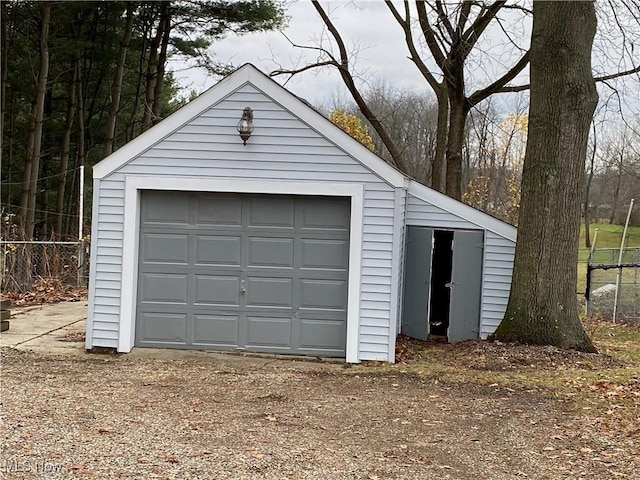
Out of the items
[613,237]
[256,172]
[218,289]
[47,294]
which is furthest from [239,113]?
[613,237]

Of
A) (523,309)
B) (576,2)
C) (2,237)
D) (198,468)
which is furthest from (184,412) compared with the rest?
(2,237)

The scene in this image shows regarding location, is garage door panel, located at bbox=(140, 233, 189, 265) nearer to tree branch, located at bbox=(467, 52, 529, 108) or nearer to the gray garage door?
the gray garage door

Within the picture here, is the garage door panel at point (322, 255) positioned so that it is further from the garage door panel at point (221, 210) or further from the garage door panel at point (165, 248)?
the garage door panel at point (165, 248)

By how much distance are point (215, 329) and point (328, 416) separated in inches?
130

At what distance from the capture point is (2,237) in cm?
1659

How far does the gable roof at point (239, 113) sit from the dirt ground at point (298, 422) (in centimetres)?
250

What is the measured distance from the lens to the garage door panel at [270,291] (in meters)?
9.59

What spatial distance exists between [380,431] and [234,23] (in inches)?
712

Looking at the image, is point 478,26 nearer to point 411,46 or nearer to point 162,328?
point 411,46

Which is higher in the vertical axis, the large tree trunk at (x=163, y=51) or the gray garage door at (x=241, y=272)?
the large tree trunk at (x=163, y=51)

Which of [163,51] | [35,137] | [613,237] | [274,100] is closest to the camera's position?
[274,100]

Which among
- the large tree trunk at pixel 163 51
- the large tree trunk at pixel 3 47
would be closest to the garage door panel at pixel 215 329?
the large tree trunk at pixel 3 47

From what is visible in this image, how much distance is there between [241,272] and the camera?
9609 millimetres

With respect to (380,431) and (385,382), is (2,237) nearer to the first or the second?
(385,382)
